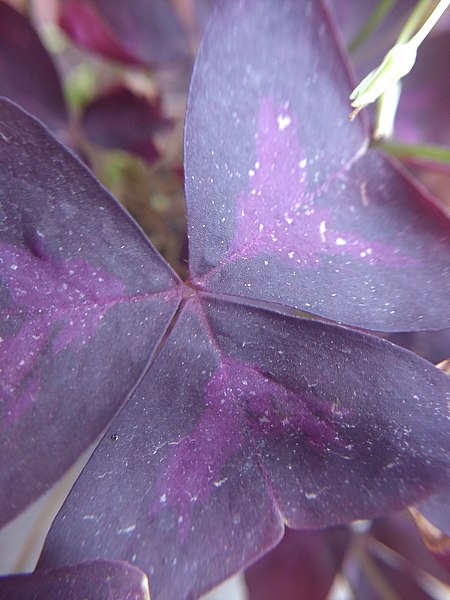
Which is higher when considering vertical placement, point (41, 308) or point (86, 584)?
point (41, 308)

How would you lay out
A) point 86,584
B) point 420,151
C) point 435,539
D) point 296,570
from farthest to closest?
Answer: point 296,570
point 420,151
point 435,539
point 86,584

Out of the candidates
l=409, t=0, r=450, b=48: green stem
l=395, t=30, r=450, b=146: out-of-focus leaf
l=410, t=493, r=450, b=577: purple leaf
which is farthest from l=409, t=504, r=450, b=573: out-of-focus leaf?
l=395, t=30, r=450, b=146: out-of-focus leaf

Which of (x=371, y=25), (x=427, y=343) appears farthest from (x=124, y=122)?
(x=427, y=343)

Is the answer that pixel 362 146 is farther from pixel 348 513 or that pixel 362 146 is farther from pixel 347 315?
pixel 348 513

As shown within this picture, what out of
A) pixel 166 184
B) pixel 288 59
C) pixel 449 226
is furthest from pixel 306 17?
pixel 166 184

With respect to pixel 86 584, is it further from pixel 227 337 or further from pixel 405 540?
pixel 405 540

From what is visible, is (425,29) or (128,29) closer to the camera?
(425,29)

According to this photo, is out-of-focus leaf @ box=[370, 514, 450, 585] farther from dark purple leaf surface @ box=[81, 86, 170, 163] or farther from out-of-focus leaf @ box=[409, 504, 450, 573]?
dark purple leaf surface @ box=[81, 86, 170, 163]
